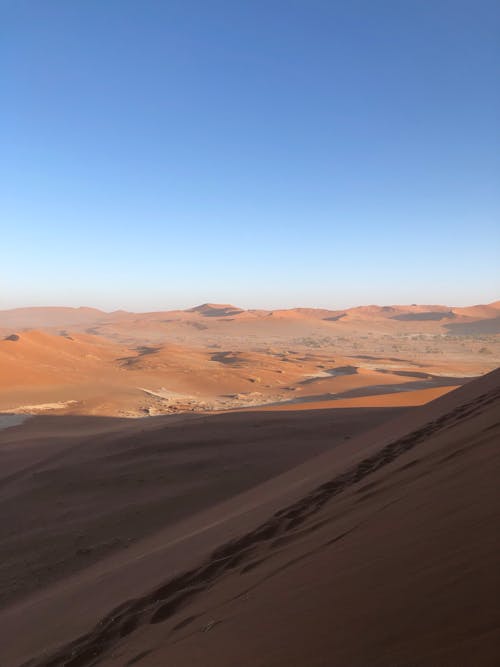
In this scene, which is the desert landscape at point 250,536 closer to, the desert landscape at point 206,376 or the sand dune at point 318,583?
the sand dune at point 318,583

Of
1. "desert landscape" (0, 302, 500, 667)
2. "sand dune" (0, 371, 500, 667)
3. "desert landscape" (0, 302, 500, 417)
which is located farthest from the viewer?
"desert landscape" (0, 302, 500, 417)

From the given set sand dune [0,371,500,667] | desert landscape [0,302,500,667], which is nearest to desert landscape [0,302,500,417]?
desert landscape [0,302,500,667]

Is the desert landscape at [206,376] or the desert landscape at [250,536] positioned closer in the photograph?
the desert landscape at [250,536]

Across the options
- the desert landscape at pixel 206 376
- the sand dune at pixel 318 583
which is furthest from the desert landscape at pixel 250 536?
the desert landscape at pixel 206 376

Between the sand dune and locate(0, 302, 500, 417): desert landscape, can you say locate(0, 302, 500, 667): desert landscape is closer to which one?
the sand dune

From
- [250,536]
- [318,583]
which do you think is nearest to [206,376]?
[250,536]

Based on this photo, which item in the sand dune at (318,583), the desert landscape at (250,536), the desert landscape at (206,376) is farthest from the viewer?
the desert landscape at (206,376)

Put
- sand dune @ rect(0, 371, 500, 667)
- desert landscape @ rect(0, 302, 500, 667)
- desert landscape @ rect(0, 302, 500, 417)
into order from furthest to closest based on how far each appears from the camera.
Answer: desert landscape @ rect(0, 302, 500, 417) → desert landscape @ rect(0, 302, 500, 667) → sand dune @ rect(0, 371, 500, 667)

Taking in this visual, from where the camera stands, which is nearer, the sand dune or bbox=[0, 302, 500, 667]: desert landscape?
the sand dune
